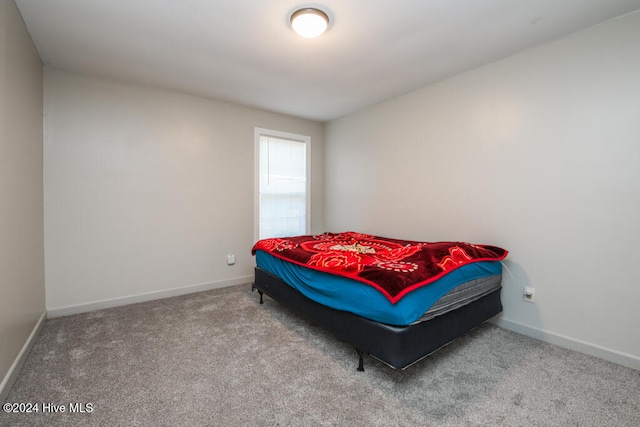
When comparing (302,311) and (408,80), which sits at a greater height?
(408,80)

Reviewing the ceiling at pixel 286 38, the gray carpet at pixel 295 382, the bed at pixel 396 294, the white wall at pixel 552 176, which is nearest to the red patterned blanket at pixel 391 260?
the bed at pixel 396 294

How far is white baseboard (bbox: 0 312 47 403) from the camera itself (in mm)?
1529

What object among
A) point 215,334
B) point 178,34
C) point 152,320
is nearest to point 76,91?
point 178,34

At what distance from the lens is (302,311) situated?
2.31 m

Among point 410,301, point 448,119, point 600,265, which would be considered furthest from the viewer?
point 448,119

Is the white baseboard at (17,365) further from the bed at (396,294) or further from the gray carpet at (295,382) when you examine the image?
the bed at (396,294)

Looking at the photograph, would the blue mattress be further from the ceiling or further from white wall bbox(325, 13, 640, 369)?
the ceiling

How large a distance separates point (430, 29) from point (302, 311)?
241 cm

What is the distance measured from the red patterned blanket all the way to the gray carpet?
0.62m

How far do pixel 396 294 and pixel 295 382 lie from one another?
845mm

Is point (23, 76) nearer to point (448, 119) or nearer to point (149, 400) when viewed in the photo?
point (149, 400)

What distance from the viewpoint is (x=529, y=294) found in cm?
229

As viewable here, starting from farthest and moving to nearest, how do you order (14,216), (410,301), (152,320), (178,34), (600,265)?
(152,320)
(178,34)
(600,265)
(14,216)
(410,301)

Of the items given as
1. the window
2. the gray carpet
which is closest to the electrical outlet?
the gray carpet
